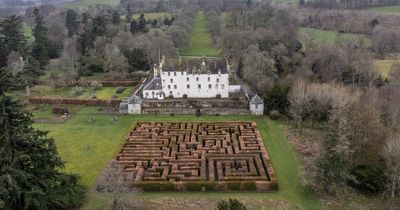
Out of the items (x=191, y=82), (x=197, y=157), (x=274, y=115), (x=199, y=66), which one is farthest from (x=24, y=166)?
(x=199, y=66)

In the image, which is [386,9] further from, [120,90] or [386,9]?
[120,90]

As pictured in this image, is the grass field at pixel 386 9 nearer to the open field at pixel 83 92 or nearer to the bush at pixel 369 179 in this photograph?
the open field at pixel 83 92

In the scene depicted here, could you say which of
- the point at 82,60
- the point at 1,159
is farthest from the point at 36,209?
the point at 82,60

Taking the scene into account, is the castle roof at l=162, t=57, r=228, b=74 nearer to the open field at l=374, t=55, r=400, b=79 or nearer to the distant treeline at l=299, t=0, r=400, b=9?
the open field at l=374, t=55, r=400, b=79

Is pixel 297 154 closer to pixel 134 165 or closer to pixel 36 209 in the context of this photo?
pixel 134 165

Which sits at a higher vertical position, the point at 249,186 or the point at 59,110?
the point at 59,110

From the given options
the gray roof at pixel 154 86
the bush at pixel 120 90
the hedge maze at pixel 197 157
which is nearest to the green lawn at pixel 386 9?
the gray roof at pixel 154 86

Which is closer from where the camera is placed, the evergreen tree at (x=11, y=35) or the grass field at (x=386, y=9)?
the evergreen tree at (x=11, y=35)
